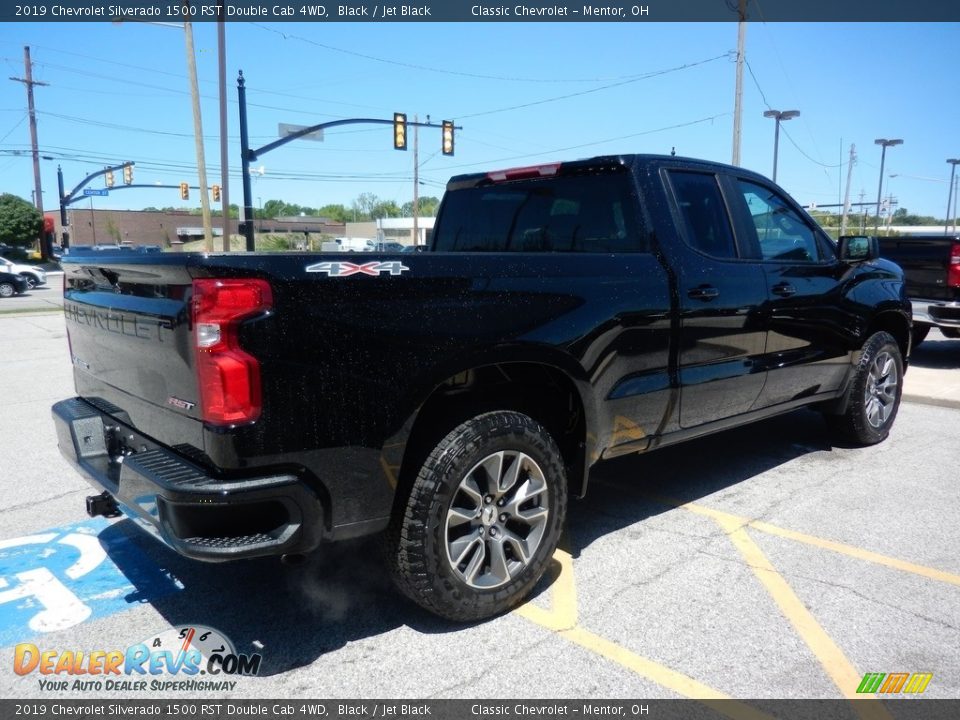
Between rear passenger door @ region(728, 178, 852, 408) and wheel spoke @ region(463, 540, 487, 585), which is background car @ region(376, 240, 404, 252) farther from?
rear passenger door @ region(728, 178, 852, 408)

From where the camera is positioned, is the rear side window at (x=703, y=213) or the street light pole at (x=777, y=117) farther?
the street light pole at (x=777, y=117)

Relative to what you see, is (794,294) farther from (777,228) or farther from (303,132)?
(303,132)

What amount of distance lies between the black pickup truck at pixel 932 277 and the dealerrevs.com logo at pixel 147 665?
348 inches

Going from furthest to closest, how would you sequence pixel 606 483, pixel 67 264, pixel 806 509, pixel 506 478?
pixel 606 483 < pixel 806 509 < pixel 67 264 < pixel 506 478

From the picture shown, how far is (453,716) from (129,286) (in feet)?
6.52

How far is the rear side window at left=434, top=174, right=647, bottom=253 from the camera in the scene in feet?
13.0

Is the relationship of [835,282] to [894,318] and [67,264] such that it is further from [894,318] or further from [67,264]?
[67,264]

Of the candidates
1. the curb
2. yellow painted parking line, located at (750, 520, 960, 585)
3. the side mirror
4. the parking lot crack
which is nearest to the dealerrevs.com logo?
the parking lot crack

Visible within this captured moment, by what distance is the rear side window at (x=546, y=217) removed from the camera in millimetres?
3953

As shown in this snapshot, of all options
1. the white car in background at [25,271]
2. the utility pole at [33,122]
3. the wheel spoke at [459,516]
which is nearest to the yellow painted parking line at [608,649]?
the wheel spoke at [459,516]

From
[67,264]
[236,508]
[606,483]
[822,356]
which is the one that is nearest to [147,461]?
[236,508]

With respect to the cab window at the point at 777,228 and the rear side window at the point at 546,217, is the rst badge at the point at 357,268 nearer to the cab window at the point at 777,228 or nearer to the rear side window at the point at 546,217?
the rear side window at the point at 546,217

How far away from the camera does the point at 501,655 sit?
2.89m

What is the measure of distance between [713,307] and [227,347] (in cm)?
265
